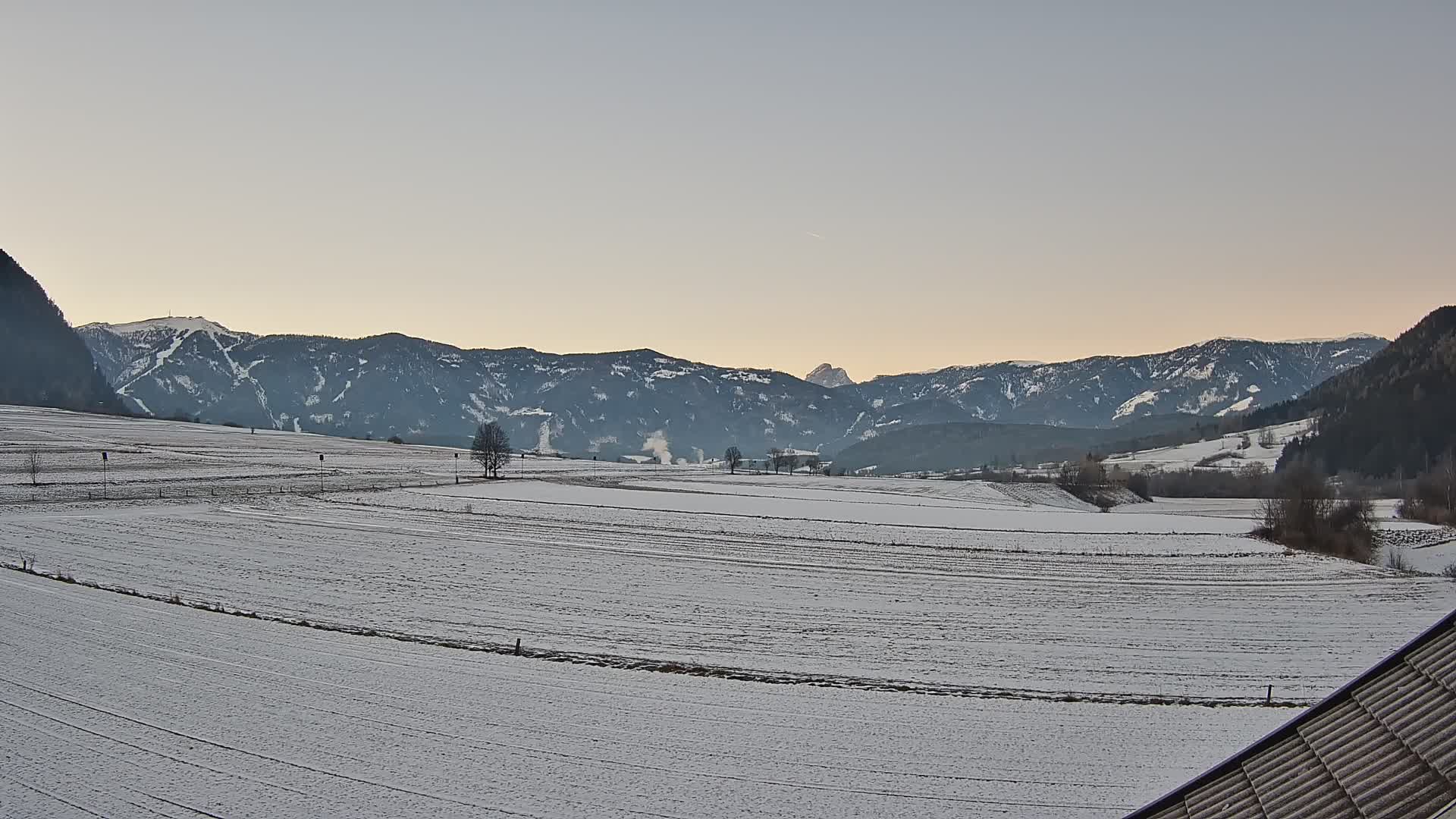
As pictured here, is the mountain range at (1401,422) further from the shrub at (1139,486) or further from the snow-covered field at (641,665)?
the snow-covered field at (641,665)

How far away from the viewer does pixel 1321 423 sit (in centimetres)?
18375

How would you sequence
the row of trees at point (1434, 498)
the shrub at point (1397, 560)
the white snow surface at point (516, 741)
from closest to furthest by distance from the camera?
the white snow surface at point (516, 741) → the shrub at point (1397, 560) → the row of trees at point (1434, 498)

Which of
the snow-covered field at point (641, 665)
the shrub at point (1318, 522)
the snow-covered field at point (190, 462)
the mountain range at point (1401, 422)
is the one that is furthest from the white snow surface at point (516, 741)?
the mountain range at point (1401, 422)

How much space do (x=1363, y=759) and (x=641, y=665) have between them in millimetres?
19170

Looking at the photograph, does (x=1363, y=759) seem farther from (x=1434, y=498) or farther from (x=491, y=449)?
(x=1434, y=498)

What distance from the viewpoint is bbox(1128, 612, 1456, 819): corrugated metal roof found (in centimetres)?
748

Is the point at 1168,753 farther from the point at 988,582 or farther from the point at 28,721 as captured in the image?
the point at 988,582

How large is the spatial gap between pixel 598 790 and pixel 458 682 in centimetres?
814

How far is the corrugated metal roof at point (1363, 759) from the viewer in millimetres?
7480

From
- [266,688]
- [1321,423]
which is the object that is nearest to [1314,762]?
[266,688]

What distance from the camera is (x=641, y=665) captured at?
2522 centimetres

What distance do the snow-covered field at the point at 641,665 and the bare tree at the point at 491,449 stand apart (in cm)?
5224

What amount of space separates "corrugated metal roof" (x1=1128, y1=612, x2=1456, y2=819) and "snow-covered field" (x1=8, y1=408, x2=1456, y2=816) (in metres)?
6.55

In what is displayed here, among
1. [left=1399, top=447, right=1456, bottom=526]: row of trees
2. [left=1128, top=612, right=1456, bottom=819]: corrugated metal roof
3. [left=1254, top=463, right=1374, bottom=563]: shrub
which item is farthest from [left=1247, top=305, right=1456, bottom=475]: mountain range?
[left=1128, top=612, right=1456, bottom=819]: corrugated metal roof
